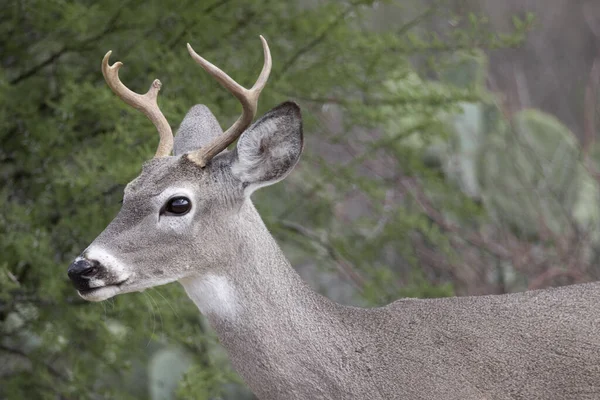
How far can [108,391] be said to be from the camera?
527cm

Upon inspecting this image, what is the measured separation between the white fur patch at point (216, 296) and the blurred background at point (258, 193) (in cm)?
72

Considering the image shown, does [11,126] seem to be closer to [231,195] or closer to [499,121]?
[231,195]

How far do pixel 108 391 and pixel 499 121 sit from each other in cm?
365

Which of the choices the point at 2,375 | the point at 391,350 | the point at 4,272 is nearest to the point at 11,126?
the point at 4,272

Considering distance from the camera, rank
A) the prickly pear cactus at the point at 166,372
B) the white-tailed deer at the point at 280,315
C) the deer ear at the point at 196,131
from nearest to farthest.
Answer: the white-tailed deer at the point at 280,315, the deer ear at the point at 196,131, the prickly pear cactus at the point at 166,372

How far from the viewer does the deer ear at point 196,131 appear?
3.29m

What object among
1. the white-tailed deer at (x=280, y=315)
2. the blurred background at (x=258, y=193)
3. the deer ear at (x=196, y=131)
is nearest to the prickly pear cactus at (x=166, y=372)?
the blurred background at (x=258, y=193)

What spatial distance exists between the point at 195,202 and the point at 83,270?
383mm

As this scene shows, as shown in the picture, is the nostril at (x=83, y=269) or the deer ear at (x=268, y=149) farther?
the deer ear at (x=268, y=149)

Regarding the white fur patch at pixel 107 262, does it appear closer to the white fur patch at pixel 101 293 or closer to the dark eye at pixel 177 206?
the white fur patch at pixel 101 293

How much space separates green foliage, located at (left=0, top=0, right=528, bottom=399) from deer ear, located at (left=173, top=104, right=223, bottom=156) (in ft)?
2.82

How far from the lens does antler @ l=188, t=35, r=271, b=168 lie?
113 inches

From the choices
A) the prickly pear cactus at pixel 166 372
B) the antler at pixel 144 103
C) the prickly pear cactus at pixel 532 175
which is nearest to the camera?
the antler at pixel 144 103

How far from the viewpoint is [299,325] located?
9.66 feet
